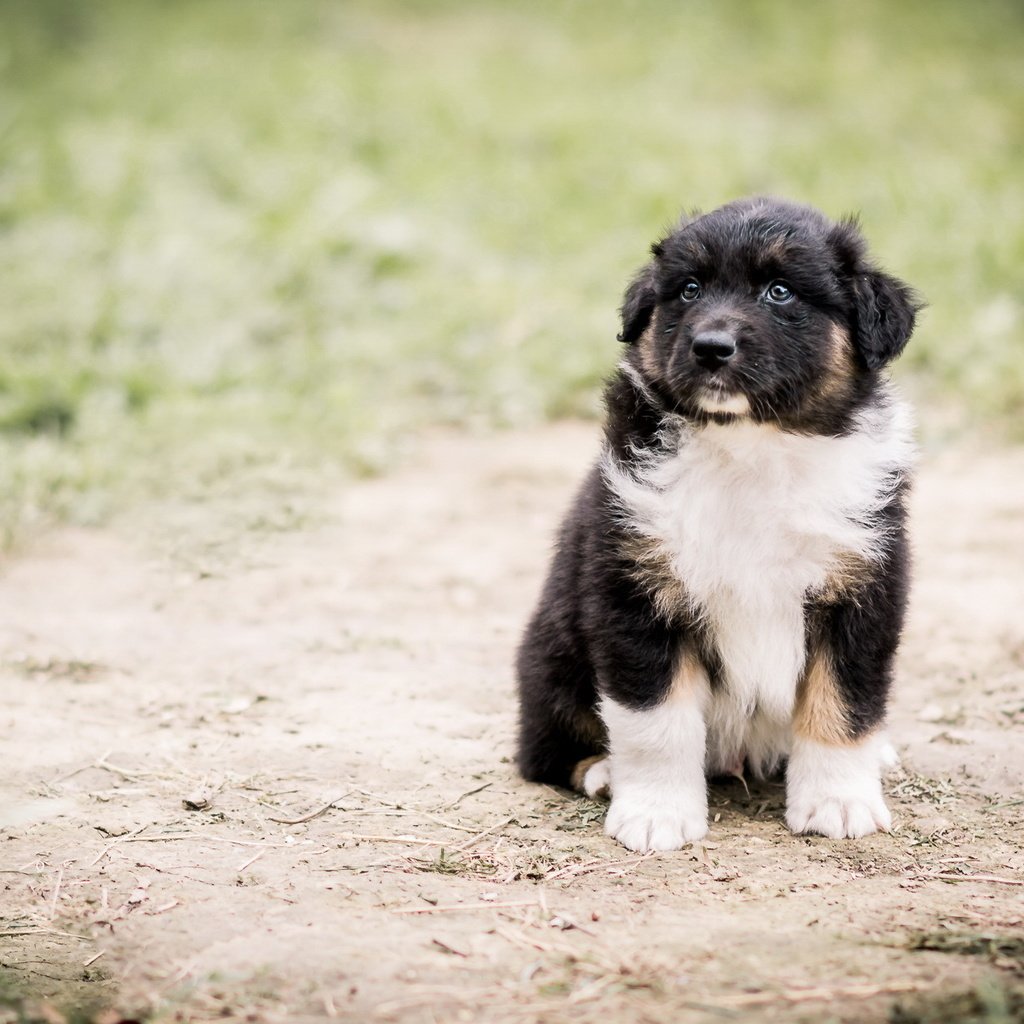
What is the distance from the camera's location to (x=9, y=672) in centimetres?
503

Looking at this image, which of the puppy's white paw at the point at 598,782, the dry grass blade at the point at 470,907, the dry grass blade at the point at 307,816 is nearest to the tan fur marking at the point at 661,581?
the puppy's white paw at the point at 598,782

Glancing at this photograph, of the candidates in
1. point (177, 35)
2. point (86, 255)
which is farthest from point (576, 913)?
point (177, 35)

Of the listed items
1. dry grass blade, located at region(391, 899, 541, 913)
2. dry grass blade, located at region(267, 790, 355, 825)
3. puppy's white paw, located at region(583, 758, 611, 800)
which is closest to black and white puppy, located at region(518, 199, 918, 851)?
puppy's white paw, located at region(583, 758, 611, 800)

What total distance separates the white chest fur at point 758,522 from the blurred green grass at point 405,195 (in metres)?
2.15

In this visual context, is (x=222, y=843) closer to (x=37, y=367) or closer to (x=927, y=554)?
(x=927, y=554)

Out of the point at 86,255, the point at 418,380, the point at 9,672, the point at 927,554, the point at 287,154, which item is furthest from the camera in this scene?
the point at 287,154

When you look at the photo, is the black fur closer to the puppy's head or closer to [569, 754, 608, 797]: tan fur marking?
the puppy's head

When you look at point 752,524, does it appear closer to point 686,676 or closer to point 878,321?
point 686,676

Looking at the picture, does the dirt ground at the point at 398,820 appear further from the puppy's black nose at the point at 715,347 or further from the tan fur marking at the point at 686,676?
the puppy's black nose at the point at 715,347

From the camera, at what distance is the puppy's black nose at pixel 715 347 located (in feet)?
11.2

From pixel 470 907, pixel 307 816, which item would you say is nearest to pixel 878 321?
pixel 470 907

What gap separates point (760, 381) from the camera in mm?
3475

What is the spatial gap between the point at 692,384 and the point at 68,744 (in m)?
2.43

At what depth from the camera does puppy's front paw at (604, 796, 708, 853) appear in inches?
143
